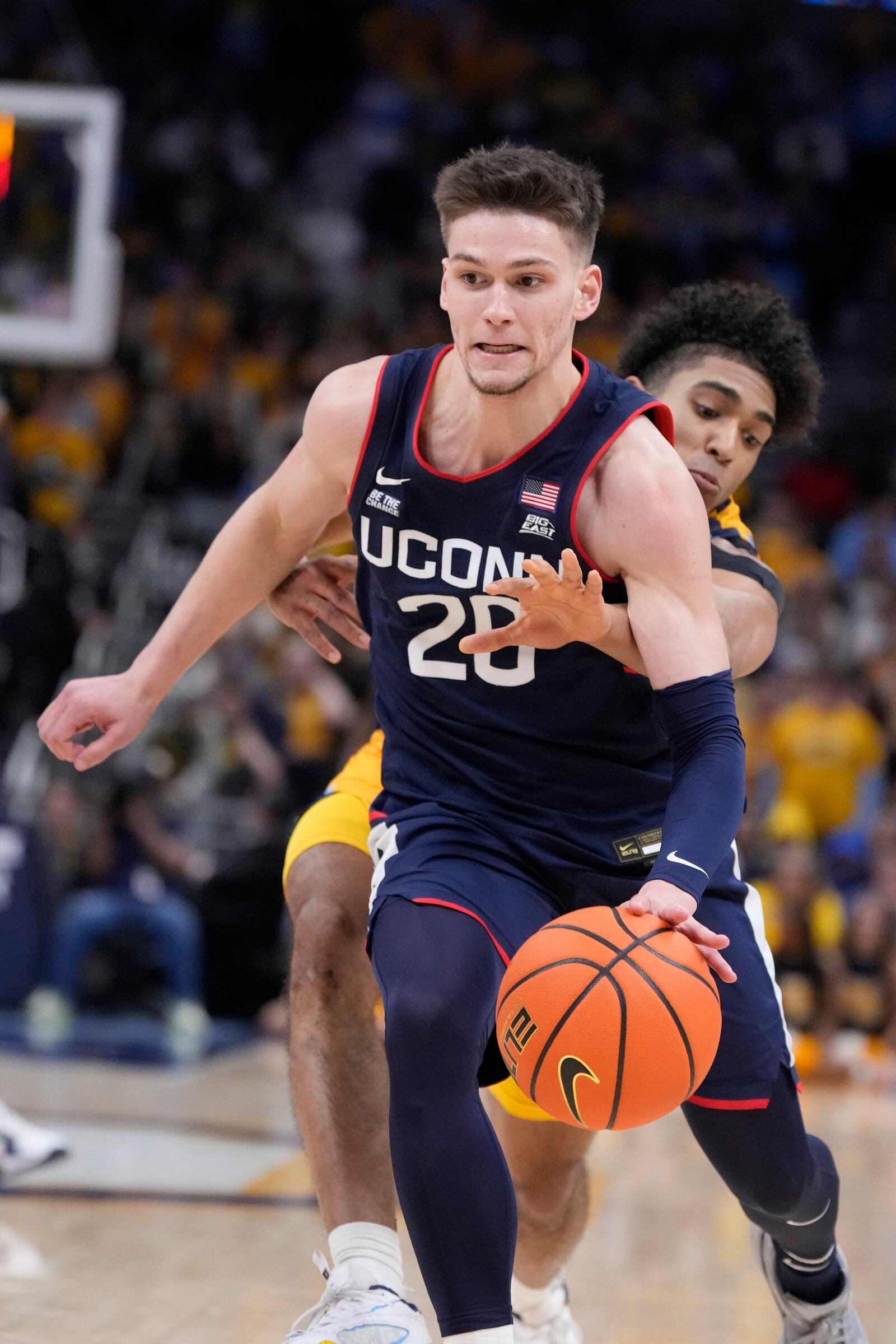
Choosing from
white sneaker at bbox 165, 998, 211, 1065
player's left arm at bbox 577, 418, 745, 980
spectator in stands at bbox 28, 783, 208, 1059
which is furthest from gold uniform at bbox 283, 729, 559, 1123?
spectator in stands at bbox 28, 783, 208, 1059

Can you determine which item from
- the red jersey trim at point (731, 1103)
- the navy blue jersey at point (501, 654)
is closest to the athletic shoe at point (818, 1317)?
the red jersey trim at point (731, 1103)

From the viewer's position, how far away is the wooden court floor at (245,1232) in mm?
4066

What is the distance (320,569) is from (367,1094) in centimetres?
124

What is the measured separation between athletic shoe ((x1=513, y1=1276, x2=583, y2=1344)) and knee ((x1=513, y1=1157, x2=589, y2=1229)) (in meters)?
0.19

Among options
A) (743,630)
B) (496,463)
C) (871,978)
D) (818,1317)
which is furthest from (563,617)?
(871,978)

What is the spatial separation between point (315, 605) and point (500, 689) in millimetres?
746

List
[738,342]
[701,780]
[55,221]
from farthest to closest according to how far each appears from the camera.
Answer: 1. [55,221]
2. [738,342]
3. [701,780]

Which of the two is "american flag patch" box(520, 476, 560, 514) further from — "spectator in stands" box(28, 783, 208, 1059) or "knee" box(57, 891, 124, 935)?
"knee" box(57, 891, 124, 935)

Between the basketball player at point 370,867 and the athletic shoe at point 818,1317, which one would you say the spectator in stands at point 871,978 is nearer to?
the basketball player at point 370,867

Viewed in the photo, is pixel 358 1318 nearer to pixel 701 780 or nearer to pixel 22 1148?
pixel 701 780

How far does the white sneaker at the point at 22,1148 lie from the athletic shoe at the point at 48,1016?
3.23 m

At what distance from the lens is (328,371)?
14.1 meters

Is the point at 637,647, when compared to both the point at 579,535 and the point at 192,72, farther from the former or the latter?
the point at 192,72

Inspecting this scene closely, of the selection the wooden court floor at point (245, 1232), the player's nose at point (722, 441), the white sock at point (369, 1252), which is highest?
the player's nose at point (722, 441)
